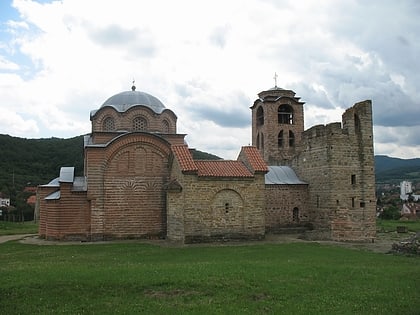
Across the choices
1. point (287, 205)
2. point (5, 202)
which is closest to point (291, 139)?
point (287, 205)

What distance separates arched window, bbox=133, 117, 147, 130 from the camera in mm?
24178

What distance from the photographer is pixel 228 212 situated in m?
20.2

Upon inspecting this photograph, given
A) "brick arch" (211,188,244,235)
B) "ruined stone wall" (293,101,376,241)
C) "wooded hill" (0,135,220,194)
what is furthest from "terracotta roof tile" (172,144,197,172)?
"wooded hill" (0,135,220,194)

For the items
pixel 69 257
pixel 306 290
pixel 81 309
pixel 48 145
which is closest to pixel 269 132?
pixel 69 257

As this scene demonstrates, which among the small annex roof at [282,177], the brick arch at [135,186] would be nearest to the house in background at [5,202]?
the brick arch at [135,186]

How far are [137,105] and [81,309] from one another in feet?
56.3

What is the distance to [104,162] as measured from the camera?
842 inches

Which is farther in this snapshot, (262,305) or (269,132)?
(269,132)

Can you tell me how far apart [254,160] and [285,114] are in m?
9.38

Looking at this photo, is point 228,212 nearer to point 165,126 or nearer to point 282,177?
point 282,177

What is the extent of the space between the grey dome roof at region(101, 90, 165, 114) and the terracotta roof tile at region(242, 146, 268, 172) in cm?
604

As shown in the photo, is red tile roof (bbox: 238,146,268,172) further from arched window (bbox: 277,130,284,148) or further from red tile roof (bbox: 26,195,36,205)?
red tile roof (bbox: 26,195,36,205)

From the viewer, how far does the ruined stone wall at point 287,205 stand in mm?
23516

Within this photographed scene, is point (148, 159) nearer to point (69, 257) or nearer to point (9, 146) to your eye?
point (69, 257)
